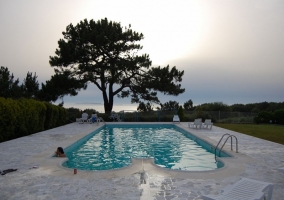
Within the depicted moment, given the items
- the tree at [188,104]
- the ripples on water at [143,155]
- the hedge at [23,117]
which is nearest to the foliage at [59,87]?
the hedge at [23,117]

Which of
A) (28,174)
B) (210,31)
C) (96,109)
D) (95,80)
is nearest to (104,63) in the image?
(95,80)

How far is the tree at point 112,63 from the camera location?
26.0 metres

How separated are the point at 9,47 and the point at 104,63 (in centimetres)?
1045

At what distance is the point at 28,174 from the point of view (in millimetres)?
6145

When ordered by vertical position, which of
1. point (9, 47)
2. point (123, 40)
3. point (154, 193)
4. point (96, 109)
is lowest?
point (154, 193)

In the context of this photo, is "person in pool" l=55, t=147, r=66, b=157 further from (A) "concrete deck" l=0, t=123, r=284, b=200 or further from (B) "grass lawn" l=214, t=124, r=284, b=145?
(B) "grass lawn" l=214, t=124, r=284, b=145

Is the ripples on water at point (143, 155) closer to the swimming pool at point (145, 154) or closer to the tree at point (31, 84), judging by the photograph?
the swimming pool at point (145, 154)

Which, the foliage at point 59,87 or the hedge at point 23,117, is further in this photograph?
the foliage at point 59,87

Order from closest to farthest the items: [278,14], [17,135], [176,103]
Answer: [17,135] < [278,14] < [176,103]

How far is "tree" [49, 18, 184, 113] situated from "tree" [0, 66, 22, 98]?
776 cm

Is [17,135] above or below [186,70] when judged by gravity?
below

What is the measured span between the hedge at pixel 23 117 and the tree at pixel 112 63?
27.5 feet

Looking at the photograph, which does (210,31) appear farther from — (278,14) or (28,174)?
(28,174)

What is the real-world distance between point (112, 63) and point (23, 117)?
47.8 ft
